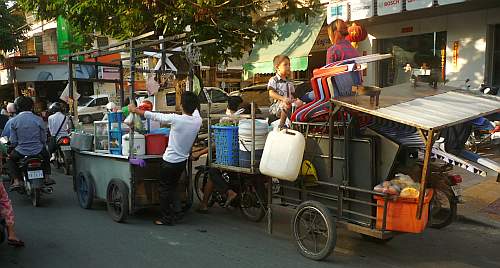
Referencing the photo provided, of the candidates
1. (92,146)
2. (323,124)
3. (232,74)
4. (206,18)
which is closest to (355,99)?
(323,124)

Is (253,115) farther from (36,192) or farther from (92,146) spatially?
(36,192)

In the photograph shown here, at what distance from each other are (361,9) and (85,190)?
25.9 ft

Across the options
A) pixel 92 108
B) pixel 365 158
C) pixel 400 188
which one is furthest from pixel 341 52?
pixel 92 108

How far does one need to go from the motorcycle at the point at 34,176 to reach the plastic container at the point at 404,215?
16.6 ft

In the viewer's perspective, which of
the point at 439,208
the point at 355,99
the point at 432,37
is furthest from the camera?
the point at 432,37

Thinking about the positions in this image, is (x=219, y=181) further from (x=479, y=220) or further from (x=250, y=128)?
(x=479, y=220)

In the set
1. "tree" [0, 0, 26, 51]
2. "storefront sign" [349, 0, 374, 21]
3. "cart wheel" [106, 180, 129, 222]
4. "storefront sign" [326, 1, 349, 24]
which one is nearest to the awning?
"storefront sign" [326, 1, 349, 24]

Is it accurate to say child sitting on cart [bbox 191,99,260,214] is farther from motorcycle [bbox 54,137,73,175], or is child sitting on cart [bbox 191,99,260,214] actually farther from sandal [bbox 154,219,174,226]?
motorcycle [bbox 54,137,73,175]

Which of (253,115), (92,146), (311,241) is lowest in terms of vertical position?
(311,241)

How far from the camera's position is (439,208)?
17.4 feet

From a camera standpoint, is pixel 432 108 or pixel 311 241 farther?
pixel 311 241

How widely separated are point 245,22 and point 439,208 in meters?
5.05

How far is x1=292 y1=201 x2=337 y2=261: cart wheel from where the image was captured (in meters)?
4.35

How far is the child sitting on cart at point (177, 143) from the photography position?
5.48 m
